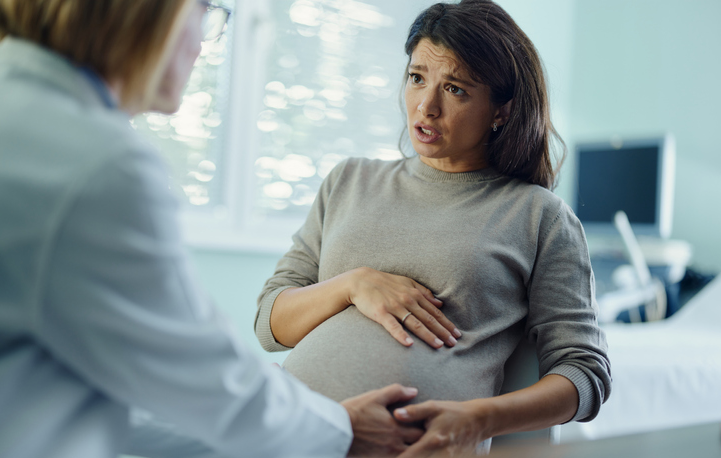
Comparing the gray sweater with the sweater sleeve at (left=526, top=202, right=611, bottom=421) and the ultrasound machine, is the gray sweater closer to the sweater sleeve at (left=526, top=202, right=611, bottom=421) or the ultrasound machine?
the sweater sleeve at (left=526, top=202, right=611, bottom=421)

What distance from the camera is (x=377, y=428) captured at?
801 millimetres

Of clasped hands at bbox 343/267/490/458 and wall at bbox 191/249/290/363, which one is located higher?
clasped hands at bbox 343/267/490/458

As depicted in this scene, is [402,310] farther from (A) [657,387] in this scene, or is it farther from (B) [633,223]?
(B) [633,223]

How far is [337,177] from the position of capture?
4.14 feet

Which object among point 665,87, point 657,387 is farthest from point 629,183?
point 657,387

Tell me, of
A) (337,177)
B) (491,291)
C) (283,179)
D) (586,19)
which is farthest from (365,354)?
(586,19)

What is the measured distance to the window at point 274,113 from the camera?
2.30 m

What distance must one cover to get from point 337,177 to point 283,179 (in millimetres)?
1196

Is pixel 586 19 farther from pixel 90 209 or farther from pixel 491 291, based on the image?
pixel 90 209

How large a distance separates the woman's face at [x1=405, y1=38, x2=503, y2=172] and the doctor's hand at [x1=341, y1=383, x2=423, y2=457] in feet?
1.68

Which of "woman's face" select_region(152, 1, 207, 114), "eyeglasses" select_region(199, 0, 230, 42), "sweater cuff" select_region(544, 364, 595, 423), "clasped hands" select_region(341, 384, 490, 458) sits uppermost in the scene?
"eyeglasses" select_region(199, 0, 230, 42)

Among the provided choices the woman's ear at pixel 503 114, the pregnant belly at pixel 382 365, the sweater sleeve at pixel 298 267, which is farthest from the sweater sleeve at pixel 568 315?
the sweater sleeve at pixel 298 267

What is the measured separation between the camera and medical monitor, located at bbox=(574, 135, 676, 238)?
277 cm

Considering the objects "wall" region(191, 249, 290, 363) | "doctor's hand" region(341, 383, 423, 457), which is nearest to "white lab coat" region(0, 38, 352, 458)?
"doctor's hand" region(341, 383, 423, 457)
